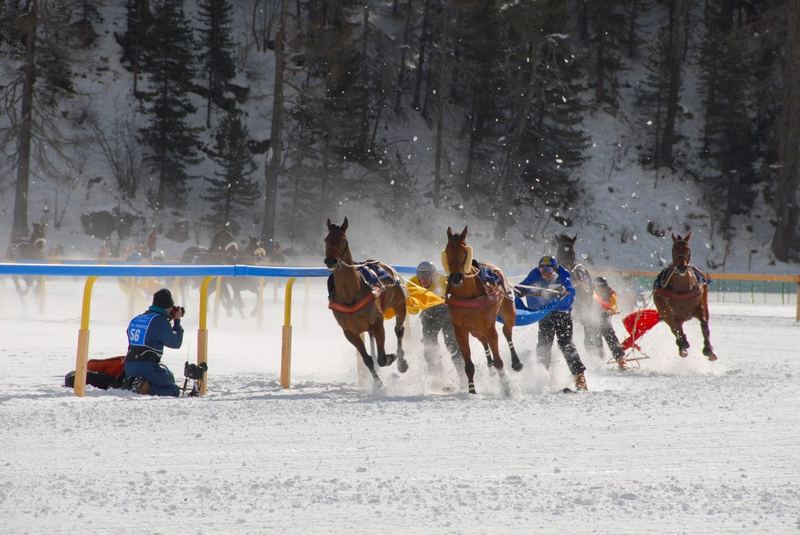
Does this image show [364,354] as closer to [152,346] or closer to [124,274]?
[152,346]

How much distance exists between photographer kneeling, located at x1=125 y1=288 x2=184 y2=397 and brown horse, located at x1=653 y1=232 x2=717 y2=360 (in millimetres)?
7245

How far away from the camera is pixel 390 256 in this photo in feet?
139

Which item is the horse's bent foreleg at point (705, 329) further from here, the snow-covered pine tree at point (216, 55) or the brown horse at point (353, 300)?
the snow-covered pine tree at point (216, 55)

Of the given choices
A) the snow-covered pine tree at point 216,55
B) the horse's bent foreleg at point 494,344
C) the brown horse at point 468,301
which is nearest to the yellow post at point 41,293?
the brown horse at point 468,301

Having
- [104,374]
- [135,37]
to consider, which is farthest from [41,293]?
[135,37]

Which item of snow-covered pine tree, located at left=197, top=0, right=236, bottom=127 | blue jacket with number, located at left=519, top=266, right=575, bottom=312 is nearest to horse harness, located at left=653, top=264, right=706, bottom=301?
blue jacket with number, located at left=519, top=266, right=575, bottom=312

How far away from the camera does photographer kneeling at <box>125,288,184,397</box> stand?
9.86m

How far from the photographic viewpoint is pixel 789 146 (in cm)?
4466

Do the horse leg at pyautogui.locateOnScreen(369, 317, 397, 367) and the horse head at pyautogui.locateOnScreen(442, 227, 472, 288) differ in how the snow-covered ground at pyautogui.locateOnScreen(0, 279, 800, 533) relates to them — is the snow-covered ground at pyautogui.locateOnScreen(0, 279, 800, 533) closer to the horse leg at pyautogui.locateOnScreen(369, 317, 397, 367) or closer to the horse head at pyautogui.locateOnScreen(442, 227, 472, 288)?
the horse leg at pyautogui.locateOnScreen(369, 317, 397, 367)

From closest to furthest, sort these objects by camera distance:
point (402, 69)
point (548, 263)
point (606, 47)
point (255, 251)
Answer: point (548, 263)
point (255, 251)
point (402, 69)
point (606, 47)

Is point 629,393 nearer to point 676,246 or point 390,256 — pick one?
point 676,246

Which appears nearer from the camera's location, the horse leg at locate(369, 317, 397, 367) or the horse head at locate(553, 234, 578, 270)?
the horse leg at locate(369, 317, 397, 367)

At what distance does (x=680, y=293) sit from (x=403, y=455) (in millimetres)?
8255

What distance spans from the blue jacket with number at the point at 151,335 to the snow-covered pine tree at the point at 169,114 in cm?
3355
